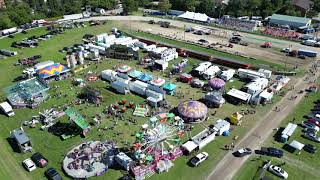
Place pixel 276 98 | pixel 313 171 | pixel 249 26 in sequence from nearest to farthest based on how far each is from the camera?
pixel 313 171 < pixel 276 98 < pixel 249 26

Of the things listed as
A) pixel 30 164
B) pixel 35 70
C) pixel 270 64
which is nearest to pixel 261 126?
pixel 270 64

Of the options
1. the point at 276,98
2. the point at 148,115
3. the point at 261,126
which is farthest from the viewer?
the point at 276,98

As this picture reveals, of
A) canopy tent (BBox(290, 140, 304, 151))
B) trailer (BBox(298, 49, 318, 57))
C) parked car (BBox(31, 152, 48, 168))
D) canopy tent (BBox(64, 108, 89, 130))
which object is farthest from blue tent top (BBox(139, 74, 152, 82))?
trailer (BBox(298, 49, 318, 57))

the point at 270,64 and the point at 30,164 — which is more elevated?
the point at 270,64

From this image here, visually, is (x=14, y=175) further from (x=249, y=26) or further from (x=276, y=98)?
(x=249, y=26)

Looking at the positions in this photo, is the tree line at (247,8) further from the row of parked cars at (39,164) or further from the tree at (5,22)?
the row of parked cars at (39,164)

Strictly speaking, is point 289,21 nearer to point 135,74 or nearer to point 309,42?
point 309,42

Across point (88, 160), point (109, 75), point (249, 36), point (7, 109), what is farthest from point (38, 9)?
point (88, 160)
